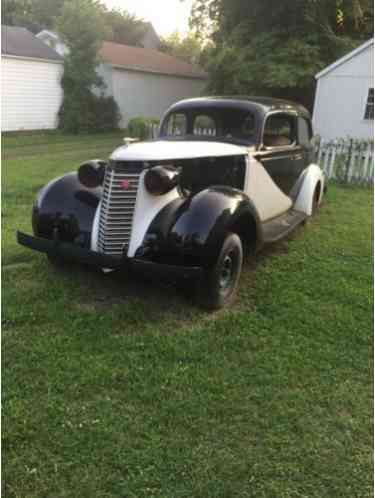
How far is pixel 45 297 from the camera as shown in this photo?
13.1 ft

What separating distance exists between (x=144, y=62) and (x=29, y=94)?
25.4 ft

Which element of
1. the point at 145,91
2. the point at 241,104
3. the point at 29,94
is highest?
the point at 145,91

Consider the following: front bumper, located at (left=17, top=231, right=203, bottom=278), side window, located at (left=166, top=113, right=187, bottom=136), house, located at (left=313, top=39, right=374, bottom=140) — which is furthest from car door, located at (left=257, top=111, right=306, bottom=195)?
house, located at (left=313, top=39, right=374, bottom=140)

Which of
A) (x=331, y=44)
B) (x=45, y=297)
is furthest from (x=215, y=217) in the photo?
(x=331, y=44)

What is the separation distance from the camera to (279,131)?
18.9 ft

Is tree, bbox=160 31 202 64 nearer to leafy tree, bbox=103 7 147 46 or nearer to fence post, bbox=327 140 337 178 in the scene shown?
leafy tree, bbox=103 7 147 46

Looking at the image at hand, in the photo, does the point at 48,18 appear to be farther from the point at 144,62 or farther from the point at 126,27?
the point at 144,62

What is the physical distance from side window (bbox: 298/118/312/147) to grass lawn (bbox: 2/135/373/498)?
2.42 meters

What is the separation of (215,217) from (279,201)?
2.22m

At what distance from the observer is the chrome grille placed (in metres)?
3.78

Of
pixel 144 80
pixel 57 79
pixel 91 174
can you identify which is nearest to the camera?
pixel 91 174

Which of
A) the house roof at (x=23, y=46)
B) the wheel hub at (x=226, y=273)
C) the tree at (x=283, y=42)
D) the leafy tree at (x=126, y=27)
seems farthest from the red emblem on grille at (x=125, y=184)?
the leafy tree at (x=126, y=27)

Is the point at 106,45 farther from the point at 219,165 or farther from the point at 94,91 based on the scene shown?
the point at 219,165

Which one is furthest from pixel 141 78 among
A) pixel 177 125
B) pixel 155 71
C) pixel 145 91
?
pixel 177 125
